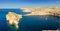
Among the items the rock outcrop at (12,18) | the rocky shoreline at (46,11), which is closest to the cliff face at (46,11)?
the rocky shoreline at (46,11)

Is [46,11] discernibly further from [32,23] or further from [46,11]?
[32,23]

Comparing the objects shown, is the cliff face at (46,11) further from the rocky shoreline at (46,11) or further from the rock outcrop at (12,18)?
the rock outcrop at (12,18)

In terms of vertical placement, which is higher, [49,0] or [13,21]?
[49,0]

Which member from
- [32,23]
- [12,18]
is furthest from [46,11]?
[12,18]

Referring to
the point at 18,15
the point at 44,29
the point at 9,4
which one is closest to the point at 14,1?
the point at 9,4

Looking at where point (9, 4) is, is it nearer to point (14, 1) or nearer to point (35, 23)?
point (14, 1)

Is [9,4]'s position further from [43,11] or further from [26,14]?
[43,11]

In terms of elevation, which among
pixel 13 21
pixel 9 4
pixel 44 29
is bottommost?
pixel 44 29

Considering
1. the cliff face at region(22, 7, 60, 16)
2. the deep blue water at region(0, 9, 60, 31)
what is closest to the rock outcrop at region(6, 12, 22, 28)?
the deep blue water at region(0, 9, 60, 31)

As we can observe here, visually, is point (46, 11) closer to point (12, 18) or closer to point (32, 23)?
point (32, 23)

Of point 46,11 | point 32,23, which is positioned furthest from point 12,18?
point 46,11

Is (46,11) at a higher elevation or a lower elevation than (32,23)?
higher
